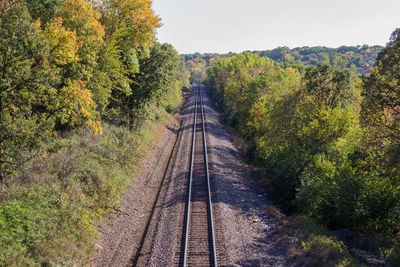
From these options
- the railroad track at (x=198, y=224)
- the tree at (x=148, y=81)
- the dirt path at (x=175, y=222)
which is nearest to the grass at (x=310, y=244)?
the dirt path at (x=175, y=222)

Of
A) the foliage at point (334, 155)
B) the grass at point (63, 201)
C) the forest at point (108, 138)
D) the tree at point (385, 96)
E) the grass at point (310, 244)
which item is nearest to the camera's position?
the grass at point (63, 201)

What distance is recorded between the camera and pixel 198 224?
1202cm

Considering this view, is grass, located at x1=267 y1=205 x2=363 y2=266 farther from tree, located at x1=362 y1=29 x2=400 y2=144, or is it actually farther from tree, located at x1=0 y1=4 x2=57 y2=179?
tree, located at x1=0 y1=4 x2=57 y2=179

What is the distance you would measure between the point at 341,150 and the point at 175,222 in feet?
34.2

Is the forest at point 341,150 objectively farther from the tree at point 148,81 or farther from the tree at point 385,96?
the tree at point 148,81

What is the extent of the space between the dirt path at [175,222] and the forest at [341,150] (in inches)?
96.2

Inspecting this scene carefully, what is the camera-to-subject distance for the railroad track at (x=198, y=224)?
9805mm

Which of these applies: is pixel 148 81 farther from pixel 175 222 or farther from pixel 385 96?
pixel 385 96

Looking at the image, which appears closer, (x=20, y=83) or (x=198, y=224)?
(x=20, y=83)

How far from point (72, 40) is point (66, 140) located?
19.4ft

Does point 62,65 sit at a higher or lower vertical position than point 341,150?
higher

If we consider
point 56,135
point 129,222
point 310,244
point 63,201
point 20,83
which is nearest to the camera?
point 20,83

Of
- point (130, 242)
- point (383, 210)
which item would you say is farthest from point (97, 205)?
point (383, 210)

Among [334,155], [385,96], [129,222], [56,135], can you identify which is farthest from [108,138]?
[385,96]
